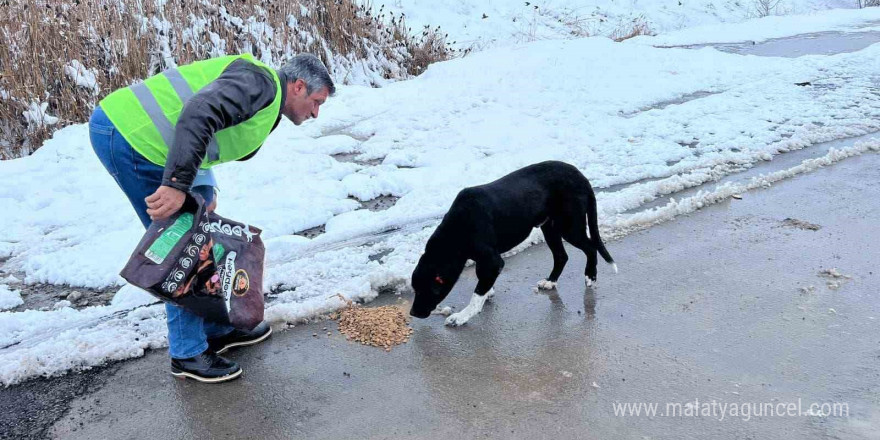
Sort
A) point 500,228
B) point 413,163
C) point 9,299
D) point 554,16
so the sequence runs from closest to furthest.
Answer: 1. point 500,228
2. point 9,299
3. point 413,163
4. point 554,16

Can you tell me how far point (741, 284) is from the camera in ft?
14.1

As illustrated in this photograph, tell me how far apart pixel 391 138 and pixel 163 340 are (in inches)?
178

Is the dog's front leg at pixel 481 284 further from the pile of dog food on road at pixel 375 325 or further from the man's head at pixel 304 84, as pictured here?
the man's head at pixel 304 84

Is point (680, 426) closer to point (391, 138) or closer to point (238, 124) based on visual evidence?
point (238, 124)

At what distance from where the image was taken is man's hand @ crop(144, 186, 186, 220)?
9.53 ft

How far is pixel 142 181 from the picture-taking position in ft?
10.7

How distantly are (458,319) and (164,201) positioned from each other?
1833mm

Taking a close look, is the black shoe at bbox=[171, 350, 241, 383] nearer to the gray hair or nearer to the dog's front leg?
the dog's front leg

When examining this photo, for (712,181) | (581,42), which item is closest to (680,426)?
(712,181)

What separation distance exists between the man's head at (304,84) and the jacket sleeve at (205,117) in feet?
A: 0.79

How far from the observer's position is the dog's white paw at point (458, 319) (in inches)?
158

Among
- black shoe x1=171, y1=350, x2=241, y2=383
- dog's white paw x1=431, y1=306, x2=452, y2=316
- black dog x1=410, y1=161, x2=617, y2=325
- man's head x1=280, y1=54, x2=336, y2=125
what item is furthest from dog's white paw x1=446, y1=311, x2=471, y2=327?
man's head x1=280, y1=54, x2=336, y2=125

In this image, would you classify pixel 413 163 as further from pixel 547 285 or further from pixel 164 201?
pixel 164 201

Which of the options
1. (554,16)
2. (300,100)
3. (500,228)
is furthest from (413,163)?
(554,16)
